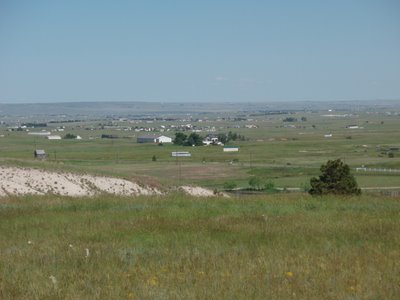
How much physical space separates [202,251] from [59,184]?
65.0 ft

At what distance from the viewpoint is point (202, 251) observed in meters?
10.7

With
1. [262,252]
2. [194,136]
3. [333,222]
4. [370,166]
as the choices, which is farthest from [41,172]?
[194,136]

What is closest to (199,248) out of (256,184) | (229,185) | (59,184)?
(59,184)

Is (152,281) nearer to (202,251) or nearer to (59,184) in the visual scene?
(202,251)

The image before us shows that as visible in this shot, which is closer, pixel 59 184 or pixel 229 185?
pixel 59 184

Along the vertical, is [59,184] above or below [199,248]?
below

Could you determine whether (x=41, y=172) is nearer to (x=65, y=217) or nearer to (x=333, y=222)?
(x=65, y=217)

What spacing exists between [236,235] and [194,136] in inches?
4486

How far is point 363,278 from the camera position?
847 centimetres

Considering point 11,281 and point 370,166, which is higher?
point 11,281

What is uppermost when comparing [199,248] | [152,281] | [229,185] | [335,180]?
[152,281]

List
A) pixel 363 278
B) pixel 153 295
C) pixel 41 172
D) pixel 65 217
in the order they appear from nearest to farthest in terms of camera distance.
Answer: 1. pixel 153 295
2. pixel 363 278
3. pixel 65 217
4. pixel 41 172

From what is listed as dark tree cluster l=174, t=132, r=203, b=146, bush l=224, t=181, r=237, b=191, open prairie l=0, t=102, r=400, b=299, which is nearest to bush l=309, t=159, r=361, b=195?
open prairie l=0, t=102, r=400, b=299

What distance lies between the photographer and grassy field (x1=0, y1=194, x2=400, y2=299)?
8.13 m
